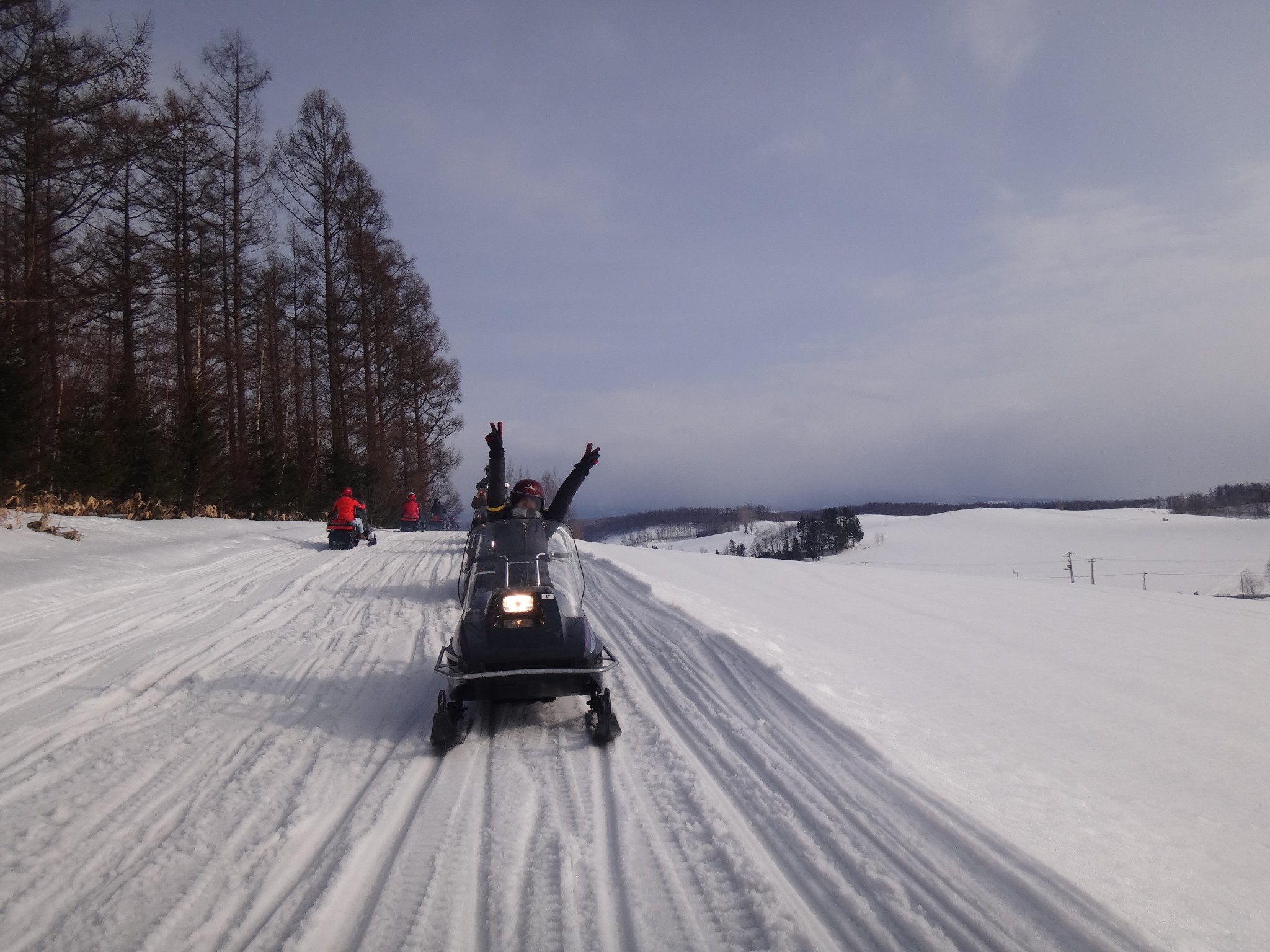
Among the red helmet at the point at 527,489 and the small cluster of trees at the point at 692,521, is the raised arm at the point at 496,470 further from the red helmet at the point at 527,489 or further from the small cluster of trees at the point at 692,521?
the small cluster of trees at the point at 692,521

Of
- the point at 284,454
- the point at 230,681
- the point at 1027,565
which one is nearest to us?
the point at 230,681

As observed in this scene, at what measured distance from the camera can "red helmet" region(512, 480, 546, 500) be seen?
755 cm

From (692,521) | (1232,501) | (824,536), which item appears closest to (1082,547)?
(1232,501)

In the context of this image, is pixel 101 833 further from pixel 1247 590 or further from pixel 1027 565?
pixel 1027 565

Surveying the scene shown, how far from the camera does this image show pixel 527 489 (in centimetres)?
759

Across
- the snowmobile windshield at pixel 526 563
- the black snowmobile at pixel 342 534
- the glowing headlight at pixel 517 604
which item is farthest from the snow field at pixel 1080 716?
the black snowmobile at pixel 342 534

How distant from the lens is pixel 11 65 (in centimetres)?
916

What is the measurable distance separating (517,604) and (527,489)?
305 cm

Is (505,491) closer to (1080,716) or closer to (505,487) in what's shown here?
(505,487)

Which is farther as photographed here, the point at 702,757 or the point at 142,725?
the point at 142,725

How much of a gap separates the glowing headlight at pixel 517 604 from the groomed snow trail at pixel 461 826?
33.9 inches

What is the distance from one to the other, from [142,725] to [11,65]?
379 inches

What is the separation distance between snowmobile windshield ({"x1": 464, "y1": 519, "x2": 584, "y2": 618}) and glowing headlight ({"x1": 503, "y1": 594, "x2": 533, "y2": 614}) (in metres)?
0.22

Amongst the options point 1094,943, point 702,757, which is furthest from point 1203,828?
point 702,757
